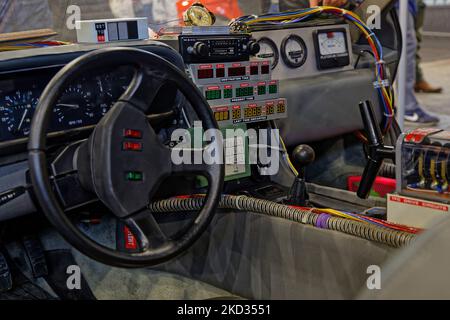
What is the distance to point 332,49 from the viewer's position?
272 centimetres

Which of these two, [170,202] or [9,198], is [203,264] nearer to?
[170,202]

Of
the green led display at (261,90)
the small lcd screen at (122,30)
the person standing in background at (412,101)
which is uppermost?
the small lcd screen at (122,30)

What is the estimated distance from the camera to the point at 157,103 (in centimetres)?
169

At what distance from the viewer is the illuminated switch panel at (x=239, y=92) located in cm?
193

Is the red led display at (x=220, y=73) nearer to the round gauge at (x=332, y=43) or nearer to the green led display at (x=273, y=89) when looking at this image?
the green led display at (x=273, y=89)

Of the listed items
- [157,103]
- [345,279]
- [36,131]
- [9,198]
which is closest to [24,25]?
[157,103]

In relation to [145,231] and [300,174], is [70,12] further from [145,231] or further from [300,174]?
[145,231]

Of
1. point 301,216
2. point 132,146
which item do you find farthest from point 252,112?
point 132,146

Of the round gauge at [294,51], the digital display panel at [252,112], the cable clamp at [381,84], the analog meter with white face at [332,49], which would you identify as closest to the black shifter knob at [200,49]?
the digital display panel at [252,112]

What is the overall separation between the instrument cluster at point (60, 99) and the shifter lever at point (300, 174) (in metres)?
0.59

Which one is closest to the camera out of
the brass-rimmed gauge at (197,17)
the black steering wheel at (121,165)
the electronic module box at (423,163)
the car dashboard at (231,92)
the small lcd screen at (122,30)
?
the black steering wheel at (121,165)

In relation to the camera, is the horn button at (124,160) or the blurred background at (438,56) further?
the blurred background at (438,56)

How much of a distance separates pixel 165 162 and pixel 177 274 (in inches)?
27.0

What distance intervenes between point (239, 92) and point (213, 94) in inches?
4.0
